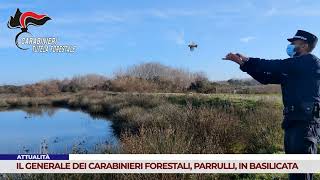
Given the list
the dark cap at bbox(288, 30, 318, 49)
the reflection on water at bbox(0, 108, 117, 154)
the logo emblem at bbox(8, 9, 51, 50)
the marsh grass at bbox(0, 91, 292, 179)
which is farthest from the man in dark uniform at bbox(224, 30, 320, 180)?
the reflection on water at bbox(0, 108, 117, 154)

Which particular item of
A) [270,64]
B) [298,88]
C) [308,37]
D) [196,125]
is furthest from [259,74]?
[196,125]

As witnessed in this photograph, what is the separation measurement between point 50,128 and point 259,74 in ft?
42.9

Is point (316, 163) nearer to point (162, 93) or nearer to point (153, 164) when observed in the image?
point (153, 164)

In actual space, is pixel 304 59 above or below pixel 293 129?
above

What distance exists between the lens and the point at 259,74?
5.12 metres

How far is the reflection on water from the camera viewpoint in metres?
13.1

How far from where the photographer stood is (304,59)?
196 inches

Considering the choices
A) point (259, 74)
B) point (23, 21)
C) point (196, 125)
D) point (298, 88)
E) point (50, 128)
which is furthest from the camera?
point (50, 128)

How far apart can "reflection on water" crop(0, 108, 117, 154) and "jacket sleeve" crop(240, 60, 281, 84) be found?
801 centimetres

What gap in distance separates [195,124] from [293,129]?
4.46m

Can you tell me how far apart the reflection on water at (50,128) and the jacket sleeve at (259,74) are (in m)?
8.01

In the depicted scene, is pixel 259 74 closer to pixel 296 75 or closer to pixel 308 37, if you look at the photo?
pixel 296 75

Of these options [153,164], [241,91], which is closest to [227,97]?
[241,91]

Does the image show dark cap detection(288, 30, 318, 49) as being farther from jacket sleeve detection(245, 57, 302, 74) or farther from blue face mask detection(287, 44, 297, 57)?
jacket sleeve detection(245, 57, 302, 74)
